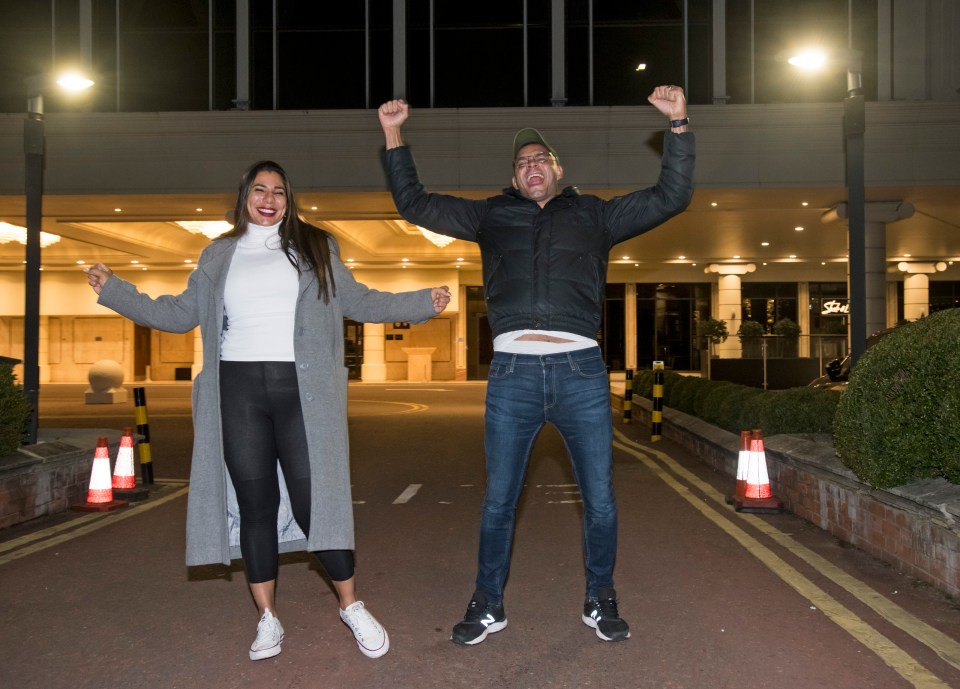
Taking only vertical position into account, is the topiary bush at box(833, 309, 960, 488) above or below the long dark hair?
below

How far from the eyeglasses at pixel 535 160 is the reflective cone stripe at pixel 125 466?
585 centimetres

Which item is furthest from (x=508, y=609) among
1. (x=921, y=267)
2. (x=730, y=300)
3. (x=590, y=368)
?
(x=921, y=267)

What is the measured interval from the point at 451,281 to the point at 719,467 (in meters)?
30.3

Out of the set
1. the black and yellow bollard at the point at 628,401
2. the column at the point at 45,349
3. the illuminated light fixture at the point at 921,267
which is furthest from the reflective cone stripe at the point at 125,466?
the illuminated light fixture at the point at 921,267

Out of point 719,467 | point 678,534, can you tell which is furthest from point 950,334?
point 719,467

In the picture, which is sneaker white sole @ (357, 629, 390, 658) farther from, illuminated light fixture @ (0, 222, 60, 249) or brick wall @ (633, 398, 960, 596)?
illuminated light fixture @ (0, 222, 60, 249)

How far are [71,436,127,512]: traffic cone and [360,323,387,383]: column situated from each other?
31.4 meters

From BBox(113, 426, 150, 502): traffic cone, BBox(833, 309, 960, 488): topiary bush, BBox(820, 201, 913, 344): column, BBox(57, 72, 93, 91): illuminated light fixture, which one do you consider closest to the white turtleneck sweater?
BBox(833, 309, 960, 488): topiary bush

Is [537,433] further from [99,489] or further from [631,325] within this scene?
[631,325]

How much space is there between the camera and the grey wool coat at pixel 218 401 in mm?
3873

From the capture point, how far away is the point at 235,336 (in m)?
3.92

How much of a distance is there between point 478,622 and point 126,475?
5662 millimetres

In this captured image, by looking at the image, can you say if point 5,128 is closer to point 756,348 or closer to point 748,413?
point 748,413

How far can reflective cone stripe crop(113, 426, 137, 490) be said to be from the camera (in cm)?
873
